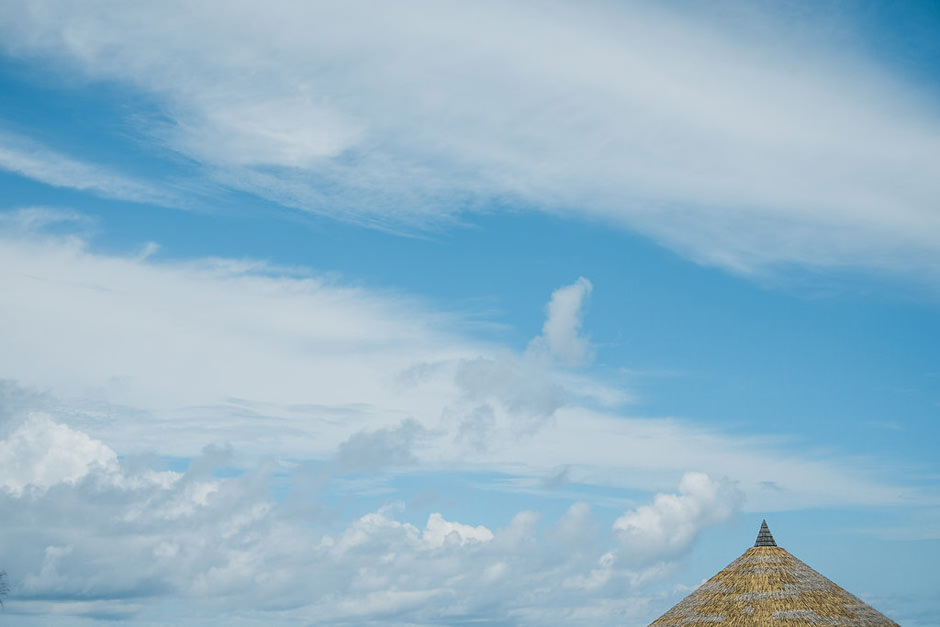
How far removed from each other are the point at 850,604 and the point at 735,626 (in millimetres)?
5433

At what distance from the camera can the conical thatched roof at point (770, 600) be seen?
127 feet

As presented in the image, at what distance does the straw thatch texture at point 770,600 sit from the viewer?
38812mm

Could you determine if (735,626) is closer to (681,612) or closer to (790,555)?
(681,612)

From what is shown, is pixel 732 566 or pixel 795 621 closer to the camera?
pixel 795 621

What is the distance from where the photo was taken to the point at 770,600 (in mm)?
39531

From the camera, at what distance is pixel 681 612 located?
1638 inches

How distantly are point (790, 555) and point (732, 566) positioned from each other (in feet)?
8.70

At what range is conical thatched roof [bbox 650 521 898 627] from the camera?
127 feet

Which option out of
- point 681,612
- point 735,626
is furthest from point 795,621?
point 681,612

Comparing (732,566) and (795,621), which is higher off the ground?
(732,566)

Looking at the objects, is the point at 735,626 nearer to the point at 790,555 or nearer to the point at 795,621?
the point at 795,621

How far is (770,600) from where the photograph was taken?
39531 mm

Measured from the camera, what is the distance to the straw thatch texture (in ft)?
127

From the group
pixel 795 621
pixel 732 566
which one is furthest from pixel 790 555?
pixel 795 621
